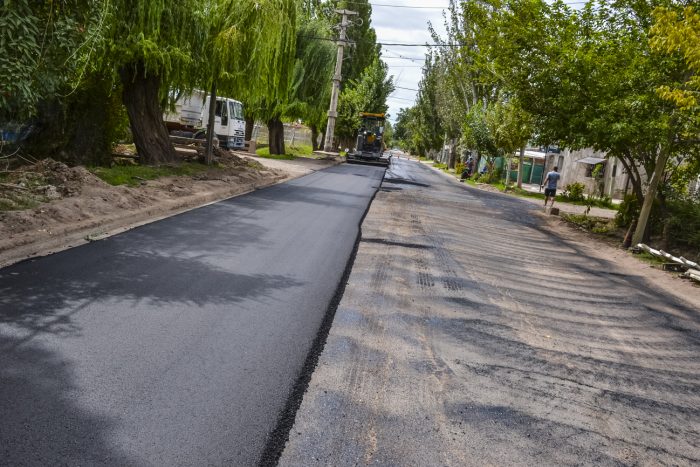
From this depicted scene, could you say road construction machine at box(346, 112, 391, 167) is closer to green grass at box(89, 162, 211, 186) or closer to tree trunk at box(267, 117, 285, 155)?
tree trunk at box(267, 117, 285, 155)

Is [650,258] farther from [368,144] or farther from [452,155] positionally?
[452,155]

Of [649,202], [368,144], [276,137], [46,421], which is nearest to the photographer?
[46,421]

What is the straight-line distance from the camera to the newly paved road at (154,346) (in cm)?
320

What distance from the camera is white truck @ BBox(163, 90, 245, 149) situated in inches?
1257

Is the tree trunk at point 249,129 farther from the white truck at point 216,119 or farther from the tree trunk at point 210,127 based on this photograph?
the tree trunk at point 210,127

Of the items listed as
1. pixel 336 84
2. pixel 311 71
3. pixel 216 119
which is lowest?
pixel 216 119

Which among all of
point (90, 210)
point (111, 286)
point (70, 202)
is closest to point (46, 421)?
point (111, 286)

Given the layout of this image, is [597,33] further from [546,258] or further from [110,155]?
[110,155]

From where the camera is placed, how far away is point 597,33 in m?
16.8

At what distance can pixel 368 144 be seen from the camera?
1694 inches

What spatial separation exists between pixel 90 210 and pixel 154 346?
538 cm

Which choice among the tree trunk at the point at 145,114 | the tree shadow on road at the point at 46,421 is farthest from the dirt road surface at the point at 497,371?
the tree trunk at the point at 145,114

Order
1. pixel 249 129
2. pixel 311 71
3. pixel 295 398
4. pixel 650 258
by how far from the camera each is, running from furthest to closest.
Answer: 1. pixel 249 129
2. pixel 311 71
3. pixel 650 258
4. pixel 295 398

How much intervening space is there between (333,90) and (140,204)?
93.0 feet
